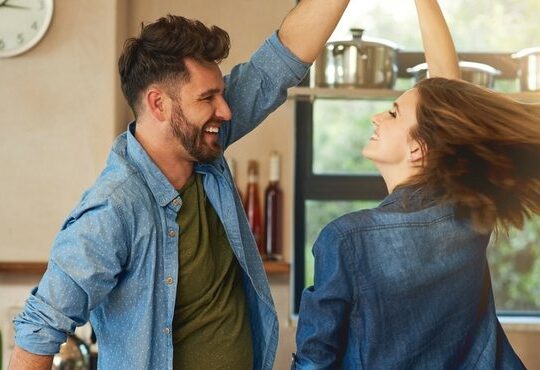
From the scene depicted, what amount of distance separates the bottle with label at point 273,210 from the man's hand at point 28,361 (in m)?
1.66

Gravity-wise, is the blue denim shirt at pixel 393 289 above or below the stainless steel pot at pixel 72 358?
above

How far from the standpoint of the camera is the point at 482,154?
1815 mm

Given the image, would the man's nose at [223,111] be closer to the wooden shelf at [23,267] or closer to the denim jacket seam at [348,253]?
the denim jacket seam at [348,253]

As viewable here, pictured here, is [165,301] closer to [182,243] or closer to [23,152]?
[182,243]

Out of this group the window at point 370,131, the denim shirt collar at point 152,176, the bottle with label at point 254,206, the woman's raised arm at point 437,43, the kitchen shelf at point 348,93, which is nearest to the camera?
the denim shirt collar at point 152,176

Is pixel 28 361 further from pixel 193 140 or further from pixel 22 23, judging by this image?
pixel 22 23

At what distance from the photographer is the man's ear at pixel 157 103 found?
215 centimetres

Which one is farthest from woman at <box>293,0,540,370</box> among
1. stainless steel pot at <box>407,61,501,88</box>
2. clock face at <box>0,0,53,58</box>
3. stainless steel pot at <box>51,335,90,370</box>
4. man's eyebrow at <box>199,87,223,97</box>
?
clock face at <box>0,0,53,58</box>

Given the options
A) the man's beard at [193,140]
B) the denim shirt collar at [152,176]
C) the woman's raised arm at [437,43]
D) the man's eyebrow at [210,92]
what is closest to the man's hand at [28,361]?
the denim shirt collar at [152,176]

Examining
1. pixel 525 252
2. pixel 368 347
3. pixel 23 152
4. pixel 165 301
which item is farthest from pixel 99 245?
pixel 525 252

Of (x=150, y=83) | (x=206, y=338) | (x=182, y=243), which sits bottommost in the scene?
(x=206, y=338)

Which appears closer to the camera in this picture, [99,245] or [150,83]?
[99,245]

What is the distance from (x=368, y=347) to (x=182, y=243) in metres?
0.48

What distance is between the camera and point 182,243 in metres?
2.11
